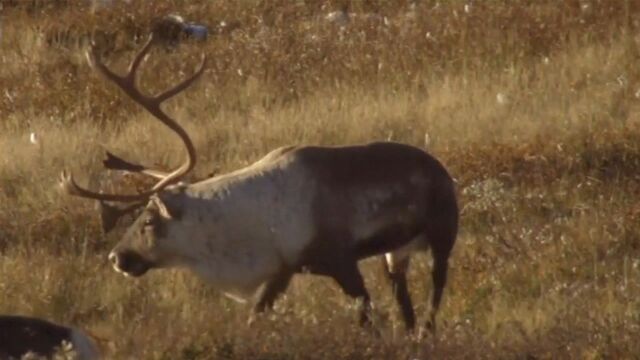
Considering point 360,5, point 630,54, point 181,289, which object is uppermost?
point 181,289

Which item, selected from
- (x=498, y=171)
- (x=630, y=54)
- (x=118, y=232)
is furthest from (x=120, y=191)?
(x=630, y=54)

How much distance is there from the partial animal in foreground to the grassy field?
33cm

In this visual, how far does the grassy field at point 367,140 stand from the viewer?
347 inches

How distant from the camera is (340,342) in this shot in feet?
26.8

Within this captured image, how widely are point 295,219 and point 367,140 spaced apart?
4823mm

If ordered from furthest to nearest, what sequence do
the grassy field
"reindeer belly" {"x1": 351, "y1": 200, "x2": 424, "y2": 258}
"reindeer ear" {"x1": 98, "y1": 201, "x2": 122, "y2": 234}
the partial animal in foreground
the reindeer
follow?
"reindeer ear" {"x1": 98, "y1": 201, "x2": 122, "y2": 234}, "reindeer belly" {"x1": 351, "y1": 200, "x2": 424, "y2": 258}, the reindeer, the grassy field, the partial animal in foreground

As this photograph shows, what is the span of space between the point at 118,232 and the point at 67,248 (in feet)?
1.19

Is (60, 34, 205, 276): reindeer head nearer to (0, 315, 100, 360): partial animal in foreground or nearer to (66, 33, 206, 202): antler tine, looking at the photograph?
(66, 33, 206, 202): antler tine

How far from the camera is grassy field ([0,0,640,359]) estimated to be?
8805 millimetres

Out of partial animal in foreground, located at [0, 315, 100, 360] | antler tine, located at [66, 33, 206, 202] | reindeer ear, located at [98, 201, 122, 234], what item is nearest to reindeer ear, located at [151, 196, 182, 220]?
antler tine, located at [66, 33, 206, 202]

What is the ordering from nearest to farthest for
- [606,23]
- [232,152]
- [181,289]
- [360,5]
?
[181,289] < [232,152] < [606,23] < [360,5]

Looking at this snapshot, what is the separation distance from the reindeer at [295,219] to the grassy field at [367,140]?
0.75 feet

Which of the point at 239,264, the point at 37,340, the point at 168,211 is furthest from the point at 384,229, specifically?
the point at 37,340

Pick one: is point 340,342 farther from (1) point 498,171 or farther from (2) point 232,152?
(2) point 232,152
